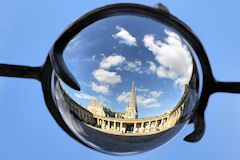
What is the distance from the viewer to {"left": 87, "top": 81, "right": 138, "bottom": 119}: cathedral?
3.23m

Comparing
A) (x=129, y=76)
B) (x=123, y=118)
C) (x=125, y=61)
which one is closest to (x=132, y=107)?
(x=123, y=118)

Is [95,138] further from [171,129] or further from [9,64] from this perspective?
[9,64]

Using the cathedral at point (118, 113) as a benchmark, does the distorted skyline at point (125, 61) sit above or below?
above

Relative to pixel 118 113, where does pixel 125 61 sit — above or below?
above

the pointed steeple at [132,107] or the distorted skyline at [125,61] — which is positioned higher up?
the distorted skyline at [125,61]

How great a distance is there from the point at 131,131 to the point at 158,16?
820 millimetres

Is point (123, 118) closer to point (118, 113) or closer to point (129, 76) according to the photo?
point (118, 113)

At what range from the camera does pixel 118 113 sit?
3.26 metres

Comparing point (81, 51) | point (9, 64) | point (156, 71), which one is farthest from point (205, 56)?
point (9, 64)

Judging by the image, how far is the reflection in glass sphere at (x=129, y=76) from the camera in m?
3.20

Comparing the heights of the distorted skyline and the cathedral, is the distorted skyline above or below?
above

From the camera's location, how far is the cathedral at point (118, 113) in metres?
3.23

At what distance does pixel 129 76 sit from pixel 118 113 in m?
0.27

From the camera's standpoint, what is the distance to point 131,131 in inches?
131
